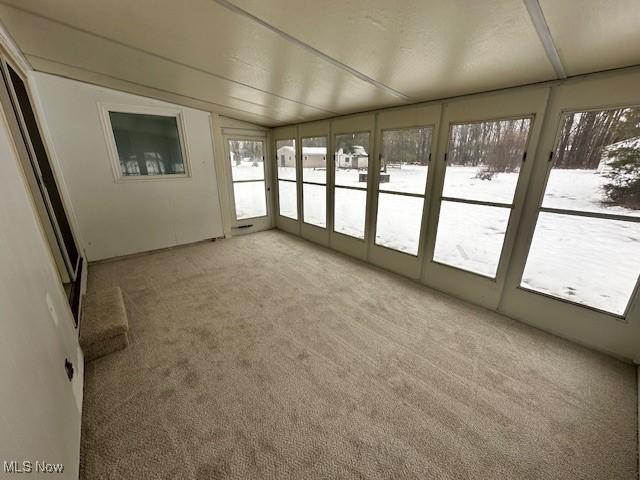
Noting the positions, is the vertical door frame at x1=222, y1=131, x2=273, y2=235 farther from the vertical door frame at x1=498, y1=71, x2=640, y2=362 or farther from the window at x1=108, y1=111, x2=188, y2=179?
the vertical door frame at x1=498, y1=71, x2=640, y2=362

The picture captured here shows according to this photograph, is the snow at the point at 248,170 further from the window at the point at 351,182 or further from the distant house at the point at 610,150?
the distant house at the point at 610,150

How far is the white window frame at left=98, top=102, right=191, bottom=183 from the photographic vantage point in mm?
3312

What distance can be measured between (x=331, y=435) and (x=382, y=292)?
5.55ft

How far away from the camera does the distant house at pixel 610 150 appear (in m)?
1.63

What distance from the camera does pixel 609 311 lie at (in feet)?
6.17

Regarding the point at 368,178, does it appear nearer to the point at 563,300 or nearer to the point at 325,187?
the point at 325,187

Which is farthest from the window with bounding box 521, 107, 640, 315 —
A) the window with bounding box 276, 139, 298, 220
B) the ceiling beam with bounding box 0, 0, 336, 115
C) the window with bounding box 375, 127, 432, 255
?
the window with bounding box 276, 139, 298, 220

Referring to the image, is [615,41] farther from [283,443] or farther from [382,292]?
[283,443]

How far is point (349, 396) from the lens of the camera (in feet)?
5.22

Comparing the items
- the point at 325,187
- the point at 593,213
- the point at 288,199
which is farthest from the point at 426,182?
the point at 288,199

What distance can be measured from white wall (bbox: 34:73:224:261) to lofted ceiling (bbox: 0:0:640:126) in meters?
0.65

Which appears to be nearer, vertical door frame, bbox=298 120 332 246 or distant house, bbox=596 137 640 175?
distant house, bbox=596 137 640 175

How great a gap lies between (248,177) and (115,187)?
2.13 m

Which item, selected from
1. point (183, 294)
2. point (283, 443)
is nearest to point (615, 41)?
point (283, 443)
